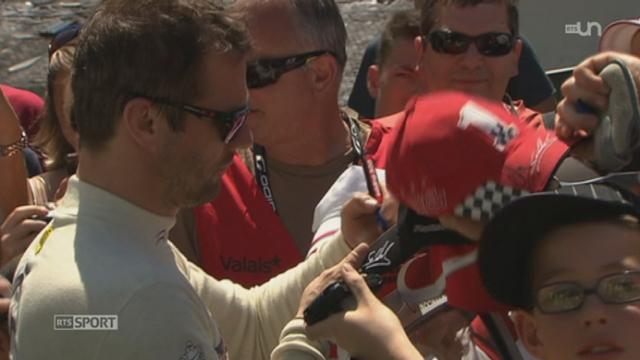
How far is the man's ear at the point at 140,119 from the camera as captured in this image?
8.34 ft

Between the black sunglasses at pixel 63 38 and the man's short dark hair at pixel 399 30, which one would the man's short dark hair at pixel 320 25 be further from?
the man's short dark hair at pixel 399 30

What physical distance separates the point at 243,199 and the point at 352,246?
927 millimetres

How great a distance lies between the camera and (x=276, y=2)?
3898 millimetres

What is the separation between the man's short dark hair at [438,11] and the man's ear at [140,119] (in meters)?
1.71

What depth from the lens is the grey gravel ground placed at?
28.9 feet

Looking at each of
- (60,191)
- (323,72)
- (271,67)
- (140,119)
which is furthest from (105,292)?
(60,191)

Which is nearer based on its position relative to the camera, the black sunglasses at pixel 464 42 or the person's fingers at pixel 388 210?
the person's fingers at pixel 388 210

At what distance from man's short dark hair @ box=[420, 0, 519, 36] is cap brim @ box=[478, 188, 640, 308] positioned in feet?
6.08

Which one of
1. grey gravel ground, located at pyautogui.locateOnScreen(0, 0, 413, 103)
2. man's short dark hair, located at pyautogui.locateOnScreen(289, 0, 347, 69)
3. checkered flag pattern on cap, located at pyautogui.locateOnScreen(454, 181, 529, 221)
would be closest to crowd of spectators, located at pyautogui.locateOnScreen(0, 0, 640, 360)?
checkered flag pattern on cap, located at pyautogui.locateOnScreen(454, 181, 529, 221)

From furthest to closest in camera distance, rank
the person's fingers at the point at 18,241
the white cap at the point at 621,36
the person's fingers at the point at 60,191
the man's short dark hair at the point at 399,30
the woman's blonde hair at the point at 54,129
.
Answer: the man's short dark hair at the point at 399,30 < the woman's blonde hair at the point at 54,129 < the person's fingers at the point at 60,191 < the person's fingers at the point at 18,241 < the white cap at the point at 621,36

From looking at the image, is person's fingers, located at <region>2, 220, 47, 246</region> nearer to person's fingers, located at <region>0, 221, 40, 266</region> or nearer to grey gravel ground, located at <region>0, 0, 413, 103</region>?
person's fingers, located at <region>0, 221, 40, 266</region>

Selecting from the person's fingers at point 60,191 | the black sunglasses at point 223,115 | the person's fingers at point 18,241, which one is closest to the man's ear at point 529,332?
the black sunglasses at point 223,115

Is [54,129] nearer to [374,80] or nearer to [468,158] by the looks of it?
[374,80]

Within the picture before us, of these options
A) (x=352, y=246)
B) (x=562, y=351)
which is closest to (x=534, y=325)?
A: (x=562, y=351)
